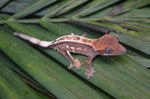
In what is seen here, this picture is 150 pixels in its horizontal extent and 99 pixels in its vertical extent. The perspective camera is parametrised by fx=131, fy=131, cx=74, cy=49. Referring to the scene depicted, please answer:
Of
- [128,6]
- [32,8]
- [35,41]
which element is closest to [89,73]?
[35,41]

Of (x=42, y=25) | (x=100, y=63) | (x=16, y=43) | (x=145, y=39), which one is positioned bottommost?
(x=100, y=63)

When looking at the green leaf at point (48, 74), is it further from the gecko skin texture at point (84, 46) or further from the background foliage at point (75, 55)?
the gecko skin texture at point (84, 46)

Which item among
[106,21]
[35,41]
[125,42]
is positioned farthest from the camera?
[35,41]

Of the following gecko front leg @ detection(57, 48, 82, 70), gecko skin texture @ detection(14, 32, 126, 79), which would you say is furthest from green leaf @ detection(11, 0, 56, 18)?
gecko front leg @ detection(57, 48, 82, 70)

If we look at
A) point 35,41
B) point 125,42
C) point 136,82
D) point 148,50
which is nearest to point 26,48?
point 35,41

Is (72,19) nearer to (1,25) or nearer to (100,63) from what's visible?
(100,63)

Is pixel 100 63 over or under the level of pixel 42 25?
under

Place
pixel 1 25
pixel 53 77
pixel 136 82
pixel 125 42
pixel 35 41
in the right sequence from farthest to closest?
pixel 1 25, pixel 35 41, pixel 125 42, pixel 53 77, pixel 136 82

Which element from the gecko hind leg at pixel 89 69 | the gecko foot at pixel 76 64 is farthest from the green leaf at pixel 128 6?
the gecko foot at pixel 76 64
